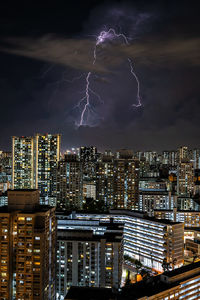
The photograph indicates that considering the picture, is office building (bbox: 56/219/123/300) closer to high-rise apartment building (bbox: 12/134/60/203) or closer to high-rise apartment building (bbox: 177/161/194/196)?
high-rise apartment building (bbox: 12/134/60/203)

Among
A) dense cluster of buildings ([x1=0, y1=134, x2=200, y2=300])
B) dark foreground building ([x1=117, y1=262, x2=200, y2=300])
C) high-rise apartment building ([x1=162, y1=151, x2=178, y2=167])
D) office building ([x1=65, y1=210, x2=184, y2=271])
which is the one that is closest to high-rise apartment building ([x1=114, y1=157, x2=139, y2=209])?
dense cluster of buildings ([x1=0, y1=134, x2=200, y2=300])

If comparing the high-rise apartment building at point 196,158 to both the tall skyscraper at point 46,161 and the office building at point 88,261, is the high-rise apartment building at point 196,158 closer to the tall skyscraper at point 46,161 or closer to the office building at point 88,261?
the tall skyscraper at point 46,161

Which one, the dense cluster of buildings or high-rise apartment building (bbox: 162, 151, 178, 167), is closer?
the dense cluster of buildings

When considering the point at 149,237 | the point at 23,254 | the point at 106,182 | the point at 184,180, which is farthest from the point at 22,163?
the point at 23,254

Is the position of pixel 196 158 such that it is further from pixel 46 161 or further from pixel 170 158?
pixel 46 161

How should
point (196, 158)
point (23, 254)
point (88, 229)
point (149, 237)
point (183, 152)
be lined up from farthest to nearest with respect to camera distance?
A: point (183, 152) → point (196, 158) → point (149, 237) → point (88, 229) → point (23, 254)

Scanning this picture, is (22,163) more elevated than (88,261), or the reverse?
(22,163)

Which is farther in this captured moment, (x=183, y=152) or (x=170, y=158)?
(x=170, y=158)
